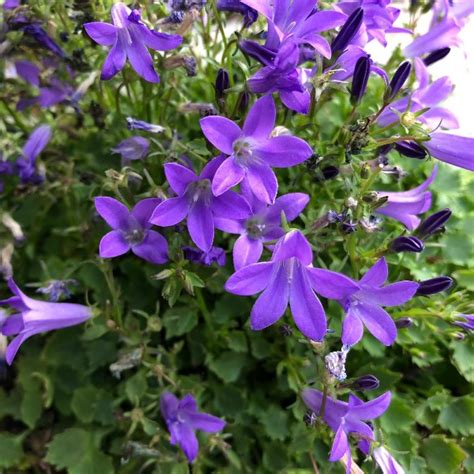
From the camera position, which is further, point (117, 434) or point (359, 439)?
point (117, 434)

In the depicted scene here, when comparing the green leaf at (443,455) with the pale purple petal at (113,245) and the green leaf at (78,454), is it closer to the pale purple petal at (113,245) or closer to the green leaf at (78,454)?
the green leaf at (78,454)

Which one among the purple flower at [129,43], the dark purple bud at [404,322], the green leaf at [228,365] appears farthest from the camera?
the green leaf at [228,365]

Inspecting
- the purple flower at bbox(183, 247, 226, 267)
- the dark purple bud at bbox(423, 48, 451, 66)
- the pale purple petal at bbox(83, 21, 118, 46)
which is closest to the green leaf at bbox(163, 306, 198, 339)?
the purple flower at bbox(183, 247, 226, 267)

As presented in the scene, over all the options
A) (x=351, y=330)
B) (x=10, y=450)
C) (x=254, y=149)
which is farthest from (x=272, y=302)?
(x=10, y=450)

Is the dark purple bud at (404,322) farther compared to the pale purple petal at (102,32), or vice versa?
the dark purple bud at (404,322)

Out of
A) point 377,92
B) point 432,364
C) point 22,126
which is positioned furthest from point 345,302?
point 22,126

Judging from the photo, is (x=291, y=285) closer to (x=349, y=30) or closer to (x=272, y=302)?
(x=272, y=302)

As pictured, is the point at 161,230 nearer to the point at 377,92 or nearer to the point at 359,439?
the point at 359,439

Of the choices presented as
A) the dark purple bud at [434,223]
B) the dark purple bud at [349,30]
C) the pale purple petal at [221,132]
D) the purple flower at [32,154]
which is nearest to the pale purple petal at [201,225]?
the pale purple petal at [221,132]
